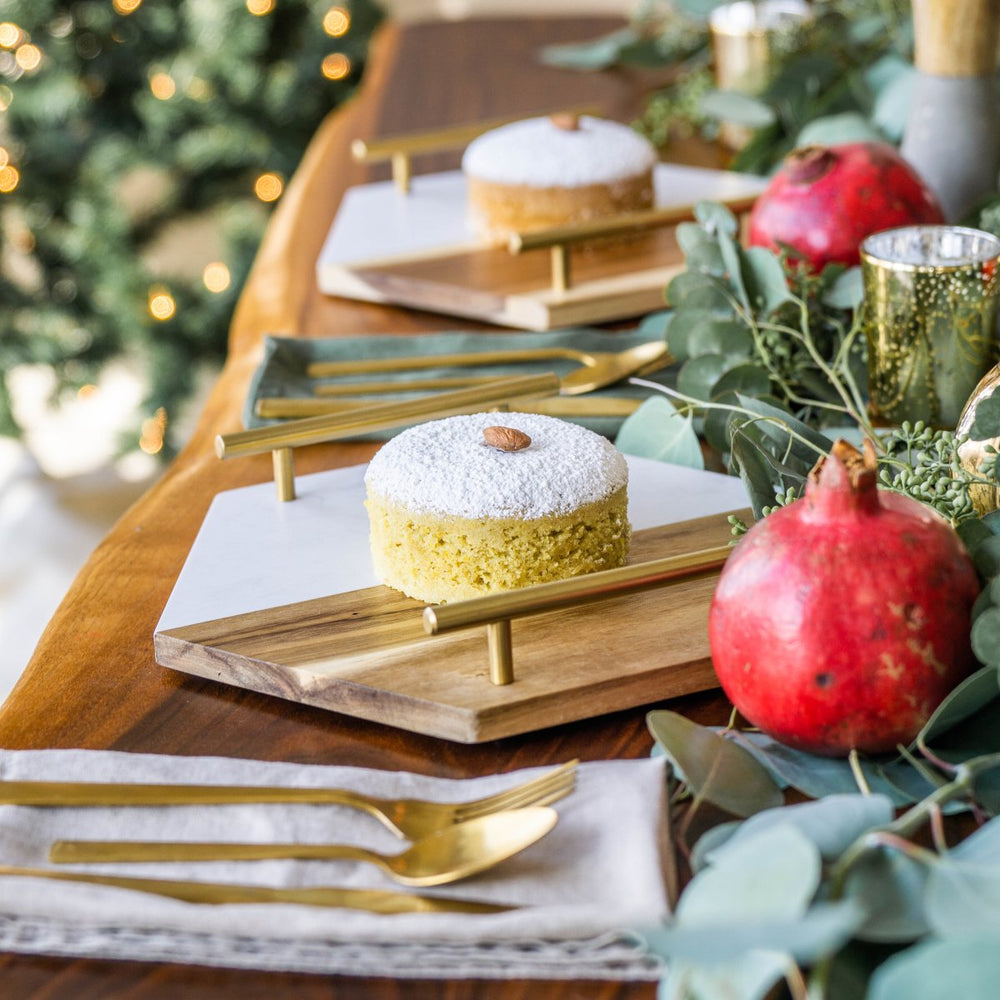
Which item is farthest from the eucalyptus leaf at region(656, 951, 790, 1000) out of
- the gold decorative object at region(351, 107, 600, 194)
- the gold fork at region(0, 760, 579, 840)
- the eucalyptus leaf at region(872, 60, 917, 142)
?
the gold decorative object at region(351, 107, 600, 194)

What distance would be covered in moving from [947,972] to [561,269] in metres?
0.78

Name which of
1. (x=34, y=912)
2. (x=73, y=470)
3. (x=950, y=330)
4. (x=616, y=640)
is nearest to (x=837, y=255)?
(x=950, y=330)

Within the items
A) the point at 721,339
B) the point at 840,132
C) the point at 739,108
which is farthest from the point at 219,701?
the point at 739,108

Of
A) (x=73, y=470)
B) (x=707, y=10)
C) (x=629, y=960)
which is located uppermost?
(x=707, y=10)

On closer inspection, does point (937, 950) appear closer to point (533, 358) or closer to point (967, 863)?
point (967, 863)

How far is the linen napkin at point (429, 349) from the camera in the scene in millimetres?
933

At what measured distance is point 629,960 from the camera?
1.37 ft

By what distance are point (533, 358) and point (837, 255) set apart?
23cm

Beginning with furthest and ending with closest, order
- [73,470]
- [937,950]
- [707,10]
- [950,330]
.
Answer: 1. [73,470]
2. [707,10]
3. [950,330]
4. [937,950]

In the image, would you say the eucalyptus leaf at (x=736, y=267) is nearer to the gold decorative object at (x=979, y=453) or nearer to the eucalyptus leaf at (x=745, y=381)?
the eucalyptus leaf at (x=745, y=381)

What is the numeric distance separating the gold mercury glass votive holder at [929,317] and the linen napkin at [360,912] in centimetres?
36

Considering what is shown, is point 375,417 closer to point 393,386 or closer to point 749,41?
point 393,386

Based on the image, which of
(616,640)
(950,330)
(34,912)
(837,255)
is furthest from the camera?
(837,255)

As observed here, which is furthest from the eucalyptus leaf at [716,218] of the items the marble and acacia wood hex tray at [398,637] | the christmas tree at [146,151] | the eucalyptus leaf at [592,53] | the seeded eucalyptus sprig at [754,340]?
the christmas tree at [146,151]
